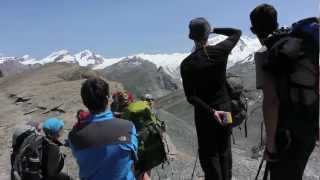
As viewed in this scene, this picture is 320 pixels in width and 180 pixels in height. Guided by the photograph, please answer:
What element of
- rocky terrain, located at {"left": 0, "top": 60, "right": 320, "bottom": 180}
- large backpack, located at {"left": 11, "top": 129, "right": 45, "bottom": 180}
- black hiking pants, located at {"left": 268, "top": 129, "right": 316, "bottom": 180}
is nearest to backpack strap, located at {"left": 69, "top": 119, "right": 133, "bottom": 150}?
black hiking pants, located at {"left": 268, "top": 129, "right": 316, "bottom": 180}

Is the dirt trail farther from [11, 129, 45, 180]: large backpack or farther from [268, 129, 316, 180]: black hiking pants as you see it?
[268, 129, 316, 180]: black hiking pants

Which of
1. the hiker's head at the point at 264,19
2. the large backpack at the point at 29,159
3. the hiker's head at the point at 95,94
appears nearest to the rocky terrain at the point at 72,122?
the large backpack at the point at 29,159

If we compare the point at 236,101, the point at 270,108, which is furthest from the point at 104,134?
the point at 236,101

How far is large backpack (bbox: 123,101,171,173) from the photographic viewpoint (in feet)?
25.0

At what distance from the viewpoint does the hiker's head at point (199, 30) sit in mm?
6465

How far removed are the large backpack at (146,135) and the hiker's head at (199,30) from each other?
1.44 m

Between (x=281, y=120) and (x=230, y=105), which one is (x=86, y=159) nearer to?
(x=281, y=120)

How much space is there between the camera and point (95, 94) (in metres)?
4.95

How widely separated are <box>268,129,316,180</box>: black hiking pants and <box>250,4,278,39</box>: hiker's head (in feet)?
2.91

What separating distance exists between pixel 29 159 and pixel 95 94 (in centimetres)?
274

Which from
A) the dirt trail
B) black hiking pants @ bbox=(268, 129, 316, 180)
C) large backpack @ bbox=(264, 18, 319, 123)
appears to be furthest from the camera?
the dirt trail

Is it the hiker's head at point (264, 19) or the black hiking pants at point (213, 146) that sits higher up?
the hiker's head at point (264, 19)

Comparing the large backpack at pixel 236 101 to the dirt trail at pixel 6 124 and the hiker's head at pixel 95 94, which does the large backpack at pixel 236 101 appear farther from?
the dirt trail at pixel 6 124

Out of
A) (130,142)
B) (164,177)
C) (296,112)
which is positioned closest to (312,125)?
(296,112)
